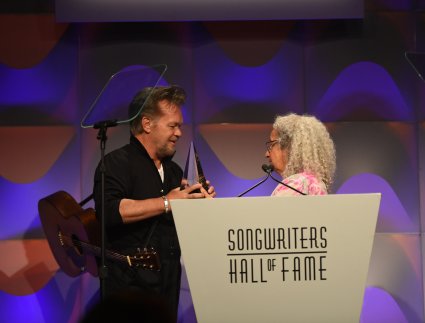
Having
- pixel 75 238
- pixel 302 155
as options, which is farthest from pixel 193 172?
pixel 75 238

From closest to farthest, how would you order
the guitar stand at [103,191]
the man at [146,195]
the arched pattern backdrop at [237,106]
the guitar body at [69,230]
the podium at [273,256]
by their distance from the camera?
the podium at [273,256] < the guitar stand at [103,191] < the man at [146,195] < the guitar body at [69,230] < the arched pattern backdrop at [237,106]

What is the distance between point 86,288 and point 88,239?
98cm

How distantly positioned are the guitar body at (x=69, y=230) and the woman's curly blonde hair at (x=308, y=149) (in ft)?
3.41

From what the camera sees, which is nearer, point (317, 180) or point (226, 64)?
→ point (317, 180)

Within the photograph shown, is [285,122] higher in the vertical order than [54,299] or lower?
higher

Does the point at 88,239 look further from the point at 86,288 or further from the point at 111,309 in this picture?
the point at 111,309

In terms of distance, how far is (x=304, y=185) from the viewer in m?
3.13

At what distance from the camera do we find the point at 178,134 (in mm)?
3648

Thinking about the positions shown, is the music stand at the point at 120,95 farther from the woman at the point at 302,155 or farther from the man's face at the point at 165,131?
the woman at the point at 302,155

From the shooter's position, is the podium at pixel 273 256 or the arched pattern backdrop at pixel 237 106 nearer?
the podium at pixel 273 256

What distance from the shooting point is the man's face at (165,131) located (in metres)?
3.60

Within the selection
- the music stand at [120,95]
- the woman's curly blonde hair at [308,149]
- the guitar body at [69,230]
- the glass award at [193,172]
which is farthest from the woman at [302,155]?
the guitar body at [69,230]

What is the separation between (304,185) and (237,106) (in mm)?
1435

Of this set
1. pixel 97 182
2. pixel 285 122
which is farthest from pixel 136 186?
pixel 285 122
